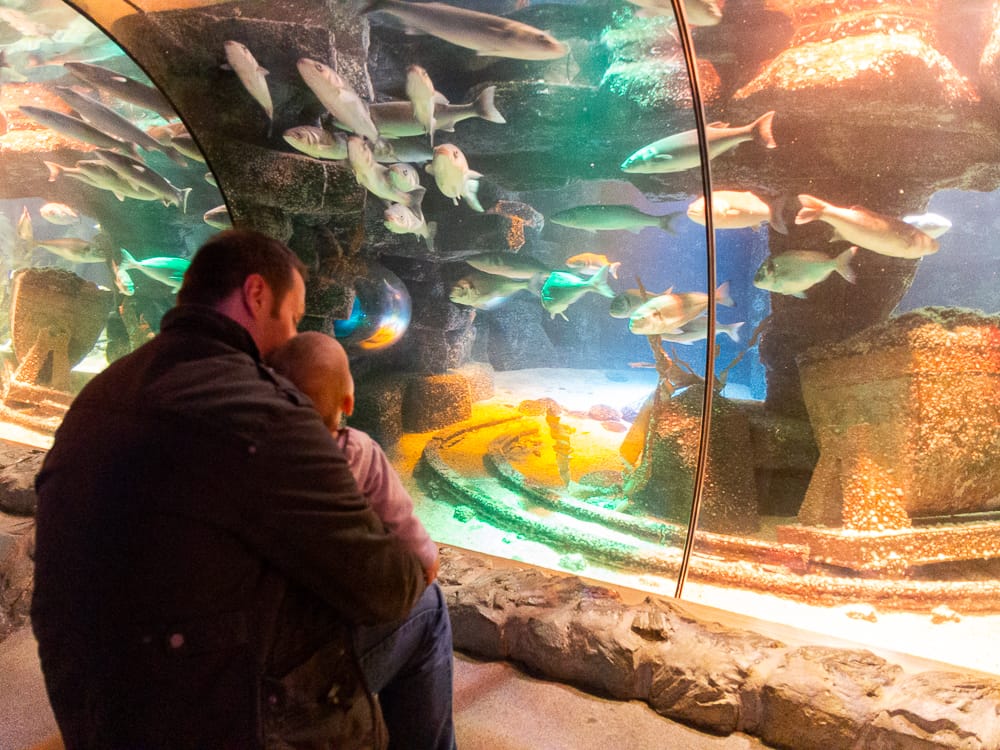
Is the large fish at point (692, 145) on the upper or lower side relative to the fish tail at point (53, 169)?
upper

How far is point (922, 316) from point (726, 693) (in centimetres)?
286

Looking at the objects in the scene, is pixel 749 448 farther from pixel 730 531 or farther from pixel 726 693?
pixel 726 693

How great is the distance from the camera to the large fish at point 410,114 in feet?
14.8

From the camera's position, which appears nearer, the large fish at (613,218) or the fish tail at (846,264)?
the fish tail at (846,264)

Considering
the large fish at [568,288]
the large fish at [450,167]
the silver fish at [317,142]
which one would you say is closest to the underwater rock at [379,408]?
the large fish at [568,288]

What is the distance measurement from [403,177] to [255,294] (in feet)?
12.7

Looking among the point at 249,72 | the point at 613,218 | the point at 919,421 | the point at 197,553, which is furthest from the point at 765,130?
the point at 197,553

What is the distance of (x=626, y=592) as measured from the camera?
2.85 meters

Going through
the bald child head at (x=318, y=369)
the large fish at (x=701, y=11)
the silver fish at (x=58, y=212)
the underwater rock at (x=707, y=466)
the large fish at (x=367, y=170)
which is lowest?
the underwater rock at (x=707, y=466)

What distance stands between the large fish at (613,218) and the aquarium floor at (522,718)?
359 centimetres

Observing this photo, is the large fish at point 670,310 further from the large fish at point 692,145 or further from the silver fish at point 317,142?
the silver fish at point 317,142

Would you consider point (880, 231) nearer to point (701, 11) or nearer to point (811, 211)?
point (811, 211)

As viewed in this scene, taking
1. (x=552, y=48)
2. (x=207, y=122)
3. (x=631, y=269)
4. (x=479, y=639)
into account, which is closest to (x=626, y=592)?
(x=479, y=639)

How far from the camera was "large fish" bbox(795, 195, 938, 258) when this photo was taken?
3541mm
